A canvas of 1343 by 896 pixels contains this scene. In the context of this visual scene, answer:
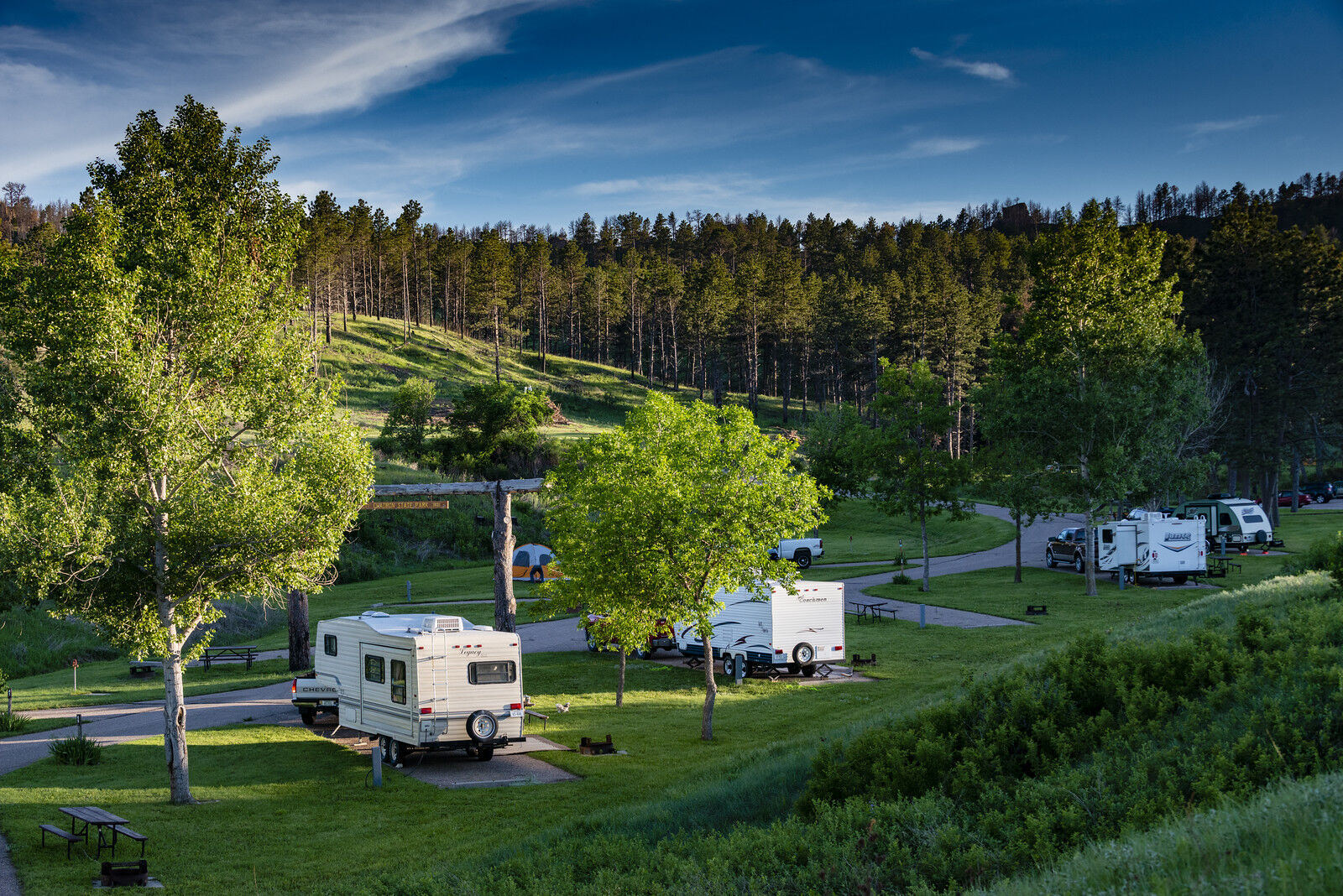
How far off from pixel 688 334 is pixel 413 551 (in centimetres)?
6179

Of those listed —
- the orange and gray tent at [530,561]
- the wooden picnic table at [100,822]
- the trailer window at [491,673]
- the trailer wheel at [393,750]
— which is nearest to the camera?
the wooden picnic table at [100,822]

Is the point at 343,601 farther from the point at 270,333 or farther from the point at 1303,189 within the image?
the point at 1303,189

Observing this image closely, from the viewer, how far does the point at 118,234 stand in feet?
50.4

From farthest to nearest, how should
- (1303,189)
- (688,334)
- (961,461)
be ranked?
(1303,189) → (688,334) → (961,461)

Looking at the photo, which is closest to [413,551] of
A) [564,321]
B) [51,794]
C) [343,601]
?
[343,601]

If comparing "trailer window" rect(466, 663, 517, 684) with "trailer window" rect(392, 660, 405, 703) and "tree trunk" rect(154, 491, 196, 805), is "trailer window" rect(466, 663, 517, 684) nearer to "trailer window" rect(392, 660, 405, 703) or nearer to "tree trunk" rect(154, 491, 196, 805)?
"trailer window" rect(392, 660, 405, 703)

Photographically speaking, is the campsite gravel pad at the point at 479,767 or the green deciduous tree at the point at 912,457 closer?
the campsite gravel pad at the point at 479,767

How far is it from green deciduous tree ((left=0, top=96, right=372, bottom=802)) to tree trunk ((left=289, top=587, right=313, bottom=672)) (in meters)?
14.3

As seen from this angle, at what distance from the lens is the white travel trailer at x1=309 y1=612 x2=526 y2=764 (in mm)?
18625

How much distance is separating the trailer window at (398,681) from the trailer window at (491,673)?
1333mm

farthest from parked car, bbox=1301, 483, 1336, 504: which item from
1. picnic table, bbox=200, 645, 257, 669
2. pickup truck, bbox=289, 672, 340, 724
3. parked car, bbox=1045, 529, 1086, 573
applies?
pickup truck, bbox=289, 672, 340, 724

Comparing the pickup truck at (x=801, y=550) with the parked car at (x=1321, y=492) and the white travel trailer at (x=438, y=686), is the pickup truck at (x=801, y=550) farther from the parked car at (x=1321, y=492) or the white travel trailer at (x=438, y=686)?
the parked car at (x=1321, y=492)

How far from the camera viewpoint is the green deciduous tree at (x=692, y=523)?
64.0 feet

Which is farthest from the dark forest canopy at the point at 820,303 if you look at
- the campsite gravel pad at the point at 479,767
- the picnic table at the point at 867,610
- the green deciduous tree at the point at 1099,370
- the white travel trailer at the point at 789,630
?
the campsite gravel pad at the point at 479,767
